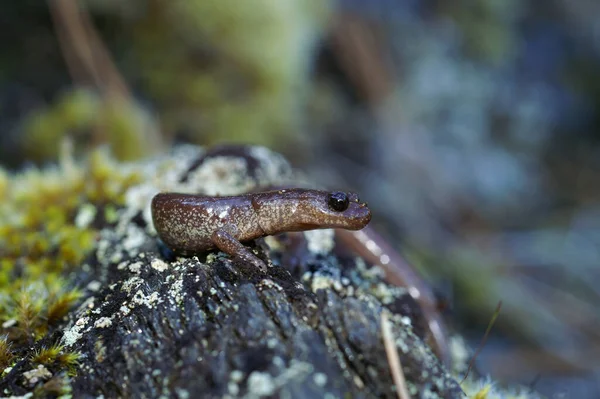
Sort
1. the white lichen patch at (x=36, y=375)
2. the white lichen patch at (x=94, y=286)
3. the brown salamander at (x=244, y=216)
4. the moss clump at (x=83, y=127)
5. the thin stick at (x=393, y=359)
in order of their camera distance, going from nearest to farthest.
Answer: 1. the thin stick at (x=393, y=359)
2. the white lichen patch at (x=36, y=375)
3. the brown salamander at (x=244, y=216)
4. the white lichen patch at (x=94, y=286)
5. the moss clump at (x=83, y=127)

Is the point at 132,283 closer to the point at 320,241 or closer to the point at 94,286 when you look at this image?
the point at 94,286

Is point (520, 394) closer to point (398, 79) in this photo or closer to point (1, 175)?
point (1, 175)

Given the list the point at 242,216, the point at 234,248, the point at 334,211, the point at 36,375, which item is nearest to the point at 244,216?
the point at 242,216

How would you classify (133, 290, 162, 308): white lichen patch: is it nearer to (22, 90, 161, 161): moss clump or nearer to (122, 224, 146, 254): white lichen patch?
(122, 224, 146, 254): white lichen patch

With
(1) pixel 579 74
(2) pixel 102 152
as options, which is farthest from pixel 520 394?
(1) pixel 579 74

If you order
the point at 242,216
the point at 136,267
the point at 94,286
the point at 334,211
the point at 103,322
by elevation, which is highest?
the point at 334,211

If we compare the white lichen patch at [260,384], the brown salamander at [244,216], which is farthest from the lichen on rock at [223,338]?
the brown salamander at [244,216]

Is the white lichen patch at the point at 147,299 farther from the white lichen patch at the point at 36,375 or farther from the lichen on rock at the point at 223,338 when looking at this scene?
the white lichen patch at the point at 36,375
